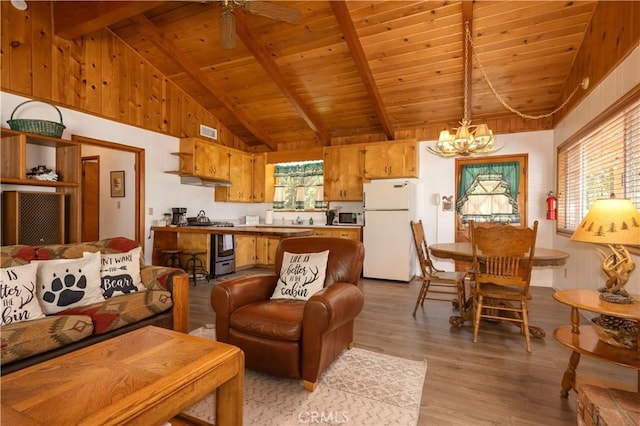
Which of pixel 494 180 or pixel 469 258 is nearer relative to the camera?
pixel 469 258

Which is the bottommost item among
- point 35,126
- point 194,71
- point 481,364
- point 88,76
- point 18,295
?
point 481,364

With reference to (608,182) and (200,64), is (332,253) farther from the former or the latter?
(200,64)

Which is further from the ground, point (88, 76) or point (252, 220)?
point (88, 76)

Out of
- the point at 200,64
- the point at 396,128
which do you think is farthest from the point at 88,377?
the point at 396,128

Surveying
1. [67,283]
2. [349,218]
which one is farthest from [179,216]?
[67,283]

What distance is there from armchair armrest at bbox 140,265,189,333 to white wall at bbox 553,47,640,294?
11.6 feet

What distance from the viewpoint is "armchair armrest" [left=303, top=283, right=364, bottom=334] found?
1.82 metres

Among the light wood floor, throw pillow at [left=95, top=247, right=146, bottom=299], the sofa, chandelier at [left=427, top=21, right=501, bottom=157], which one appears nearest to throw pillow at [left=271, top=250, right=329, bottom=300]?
the light wood floor

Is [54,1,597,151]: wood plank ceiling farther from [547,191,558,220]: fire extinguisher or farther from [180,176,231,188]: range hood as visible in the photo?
[180,176,231,188]: range hood

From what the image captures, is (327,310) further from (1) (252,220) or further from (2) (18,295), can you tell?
(1) (252,220)

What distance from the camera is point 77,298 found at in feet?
7.00

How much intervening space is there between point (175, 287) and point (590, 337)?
2827 mm

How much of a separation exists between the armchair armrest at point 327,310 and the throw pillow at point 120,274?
1524mm

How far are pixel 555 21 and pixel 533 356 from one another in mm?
3524
